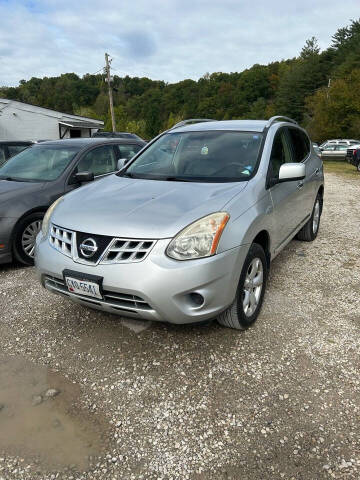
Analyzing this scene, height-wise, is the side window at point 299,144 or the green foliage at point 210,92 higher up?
the green foliage at point 210,92

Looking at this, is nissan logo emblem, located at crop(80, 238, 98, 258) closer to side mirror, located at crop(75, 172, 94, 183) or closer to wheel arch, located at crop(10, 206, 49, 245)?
wheel arch, located at crop(10, 206, 49, 245)

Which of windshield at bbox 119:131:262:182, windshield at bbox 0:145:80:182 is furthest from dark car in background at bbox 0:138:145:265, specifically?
windshield at bbox 119:131:262:182

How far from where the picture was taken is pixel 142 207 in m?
2.66

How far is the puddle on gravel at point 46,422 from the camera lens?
193cm

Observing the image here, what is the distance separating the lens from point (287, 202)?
12.1ft

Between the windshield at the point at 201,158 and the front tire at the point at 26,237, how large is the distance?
146 centimetres

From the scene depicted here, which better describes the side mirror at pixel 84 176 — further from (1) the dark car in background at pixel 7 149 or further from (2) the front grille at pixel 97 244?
(1) the dark car in background at pixel 7 149

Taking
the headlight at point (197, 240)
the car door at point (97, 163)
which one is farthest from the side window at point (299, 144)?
the car door at point (97, 163)

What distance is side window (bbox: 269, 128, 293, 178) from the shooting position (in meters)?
3.40

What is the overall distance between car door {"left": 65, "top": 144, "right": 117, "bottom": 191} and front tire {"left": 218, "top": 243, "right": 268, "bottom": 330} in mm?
2871

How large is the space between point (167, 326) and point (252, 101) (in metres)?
94.6

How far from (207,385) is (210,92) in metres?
97.0

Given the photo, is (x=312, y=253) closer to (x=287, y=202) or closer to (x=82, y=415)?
(x=287, y=202)

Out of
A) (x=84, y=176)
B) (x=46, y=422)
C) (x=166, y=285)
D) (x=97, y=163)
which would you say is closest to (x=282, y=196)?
(x=166, y=285)
